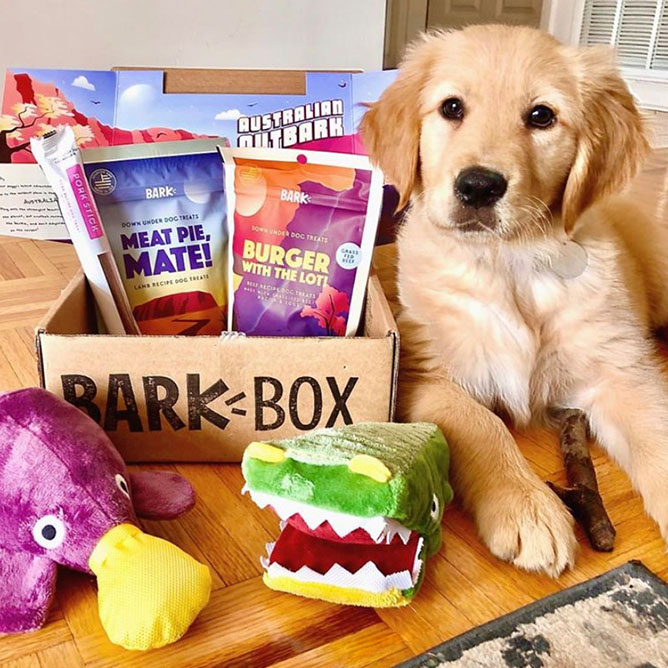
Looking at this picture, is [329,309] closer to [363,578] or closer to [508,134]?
[508,134]

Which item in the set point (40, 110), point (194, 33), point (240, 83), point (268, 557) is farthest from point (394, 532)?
point (194, 33)

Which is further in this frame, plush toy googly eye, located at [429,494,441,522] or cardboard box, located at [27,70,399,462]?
cardboard box, located at [27,70,399,462]

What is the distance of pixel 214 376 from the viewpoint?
0.99 meters

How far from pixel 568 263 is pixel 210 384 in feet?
1.95

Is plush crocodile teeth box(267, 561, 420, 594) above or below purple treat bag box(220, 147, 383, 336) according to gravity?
below

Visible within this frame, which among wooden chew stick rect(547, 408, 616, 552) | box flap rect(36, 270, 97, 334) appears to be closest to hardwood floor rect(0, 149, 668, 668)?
wooden chew stick rect(547, 408, 616, 552)

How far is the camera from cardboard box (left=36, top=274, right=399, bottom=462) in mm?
974

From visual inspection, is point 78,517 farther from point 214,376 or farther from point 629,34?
point 629,34

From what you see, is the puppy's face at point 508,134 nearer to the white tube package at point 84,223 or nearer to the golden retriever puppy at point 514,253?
the golden retriever puppy at point 514,253

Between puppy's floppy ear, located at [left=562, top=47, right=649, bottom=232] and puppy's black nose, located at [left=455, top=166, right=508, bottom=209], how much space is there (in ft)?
0.54

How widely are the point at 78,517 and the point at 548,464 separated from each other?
676 millimetres

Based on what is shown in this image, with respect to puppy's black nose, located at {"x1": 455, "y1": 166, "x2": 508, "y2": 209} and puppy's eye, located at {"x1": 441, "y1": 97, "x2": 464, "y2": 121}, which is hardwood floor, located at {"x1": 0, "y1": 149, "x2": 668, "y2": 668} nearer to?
A: puppy's black nose, located at {"x1": 455, "y1": 166, "x2": 508, "y2": 209}

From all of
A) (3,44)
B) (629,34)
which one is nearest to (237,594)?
(3,44)

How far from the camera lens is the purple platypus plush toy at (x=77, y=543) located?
0.73m
